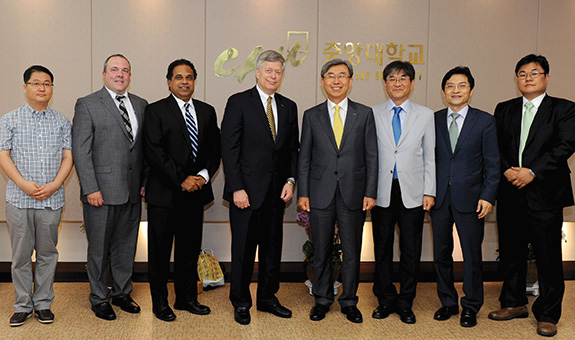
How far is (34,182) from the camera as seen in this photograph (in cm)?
351

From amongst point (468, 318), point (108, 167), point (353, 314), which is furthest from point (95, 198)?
point (468, 318)

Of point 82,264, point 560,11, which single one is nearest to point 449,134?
point 560,11

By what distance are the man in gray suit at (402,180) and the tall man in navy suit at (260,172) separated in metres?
0.73

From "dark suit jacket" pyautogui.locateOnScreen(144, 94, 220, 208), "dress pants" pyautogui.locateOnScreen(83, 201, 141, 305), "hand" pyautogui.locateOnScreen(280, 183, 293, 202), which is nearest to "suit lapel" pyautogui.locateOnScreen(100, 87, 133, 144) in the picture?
"dark suit jacket" pyautogui.locateOnScreen(144, 94, 220, 208)

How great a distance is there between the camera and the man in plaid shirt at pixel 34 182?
11.5 ft

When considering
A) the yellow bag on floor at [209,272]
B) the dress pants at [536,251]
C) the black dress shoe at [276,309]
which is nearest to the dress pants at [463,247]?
the dress pants at [536,251]

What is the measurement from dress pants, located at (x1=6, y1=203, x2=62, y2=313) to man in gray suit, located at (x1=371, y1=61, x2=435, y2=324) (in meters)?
2.55

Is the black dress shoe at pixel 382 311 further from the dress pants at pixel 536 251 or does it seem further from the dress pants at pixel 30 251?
the dress pants at pixel 30 251

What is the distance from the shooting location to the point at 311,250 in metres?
4.59

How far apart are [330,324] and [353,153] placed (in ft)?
4.40

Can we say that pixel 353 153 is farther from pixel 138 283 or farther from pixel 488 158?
pixel 138 283

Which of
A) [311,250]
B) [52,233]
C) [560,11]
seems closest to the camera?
[52,233]

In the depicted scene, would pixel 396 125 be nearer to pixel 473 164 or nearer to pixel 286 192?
pixel 473 164

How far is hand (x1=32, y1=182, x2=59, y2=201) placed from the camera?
11.5 ft
